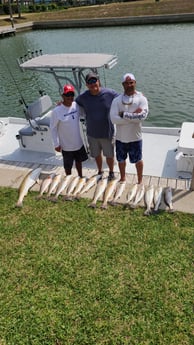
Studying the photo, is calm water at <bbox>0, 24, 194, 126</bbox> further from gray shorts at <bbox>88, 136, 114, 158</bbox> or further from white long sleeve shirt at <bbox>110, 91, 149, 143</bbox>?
white long sleeve shirt at <bbox>110, 91, 149, 143</bbox>

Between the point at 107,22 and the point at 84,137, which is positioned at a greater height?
the point at 107,22

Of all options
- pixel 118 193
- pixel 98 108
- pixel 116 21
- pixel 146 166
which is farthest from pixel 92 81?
pixel 116 21

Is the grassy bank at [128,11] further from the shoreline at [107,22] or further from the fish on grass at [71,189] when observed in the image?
the fish on grass at [71,189]

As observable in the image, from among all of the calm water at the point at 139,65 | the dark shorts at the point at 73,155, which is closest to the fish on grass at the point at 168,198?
the dark shorts at the point at 73,155

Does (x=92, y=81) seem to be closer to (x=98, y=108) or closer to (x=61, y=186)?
(x=98, y=108)

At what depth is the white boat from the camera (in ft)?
19.1

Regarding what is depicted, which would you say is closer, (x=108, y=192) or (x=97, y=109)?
(x=108, y=192)

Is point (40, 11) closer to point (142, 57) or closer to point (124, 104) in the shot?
point (142, 57)

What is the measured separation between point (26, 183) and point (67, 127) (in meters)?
1.21

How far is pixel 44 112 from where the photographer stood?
7312 mm

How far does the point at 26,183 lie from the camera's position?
198 inches

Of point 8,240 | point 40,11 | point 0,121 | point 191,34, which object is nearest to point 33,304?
point 8,240

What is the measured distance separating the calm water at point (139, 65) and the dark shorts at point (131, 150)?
519 centimetres

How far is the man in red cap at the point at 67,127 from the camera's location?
4.60m
